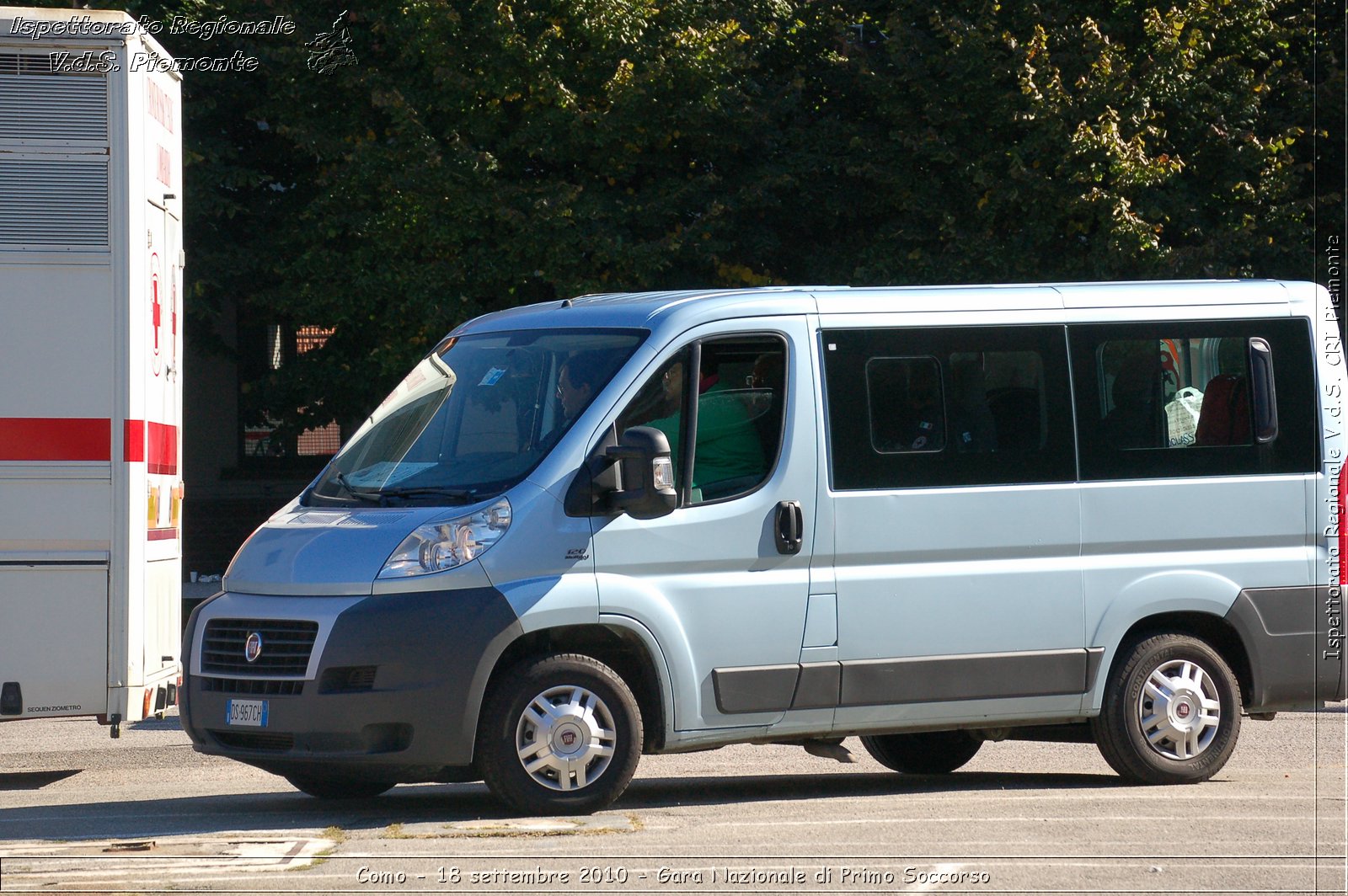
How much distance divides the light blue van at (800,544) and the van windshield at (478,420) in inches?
0.7

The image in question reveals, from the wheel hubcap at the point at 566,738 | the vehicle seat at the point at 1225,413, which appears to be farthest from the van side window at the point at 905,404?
the wheel hubcap at the point at 566,738

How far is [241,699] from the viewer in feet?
23.4

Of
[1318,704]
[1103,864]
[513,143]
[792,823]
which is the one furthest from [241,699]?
[513,143]

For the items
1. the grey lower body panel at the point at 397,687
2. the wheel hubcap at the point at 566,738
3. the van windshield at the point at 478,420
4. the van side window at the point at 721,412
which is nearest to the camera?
the grey lower body panel at the point at 397,687

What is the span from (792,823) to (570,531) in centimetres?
150

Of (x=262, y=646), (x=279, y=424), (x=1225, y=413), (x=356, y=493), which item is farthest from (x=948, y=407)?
(x=279, y=424)

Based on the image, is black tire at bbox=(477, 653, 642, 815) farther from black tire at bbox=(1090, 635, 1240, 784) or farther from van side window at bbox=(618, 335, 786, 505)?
black tire at bbox=(1090, 635, 1240, 784)

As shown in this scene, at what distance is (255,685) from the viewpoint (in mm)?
7133

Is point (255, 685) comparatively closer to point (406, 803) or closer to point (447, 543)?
point (447, 543)

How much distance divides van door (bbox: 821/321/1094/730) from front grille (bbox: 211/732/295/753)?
2.37 metres

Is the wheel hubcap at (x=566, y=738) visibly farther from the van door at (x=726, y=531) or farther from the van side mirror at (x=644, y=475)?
the van side mirror at (x=644, y=475)

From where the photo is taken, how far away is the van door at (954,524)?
25.2 ft

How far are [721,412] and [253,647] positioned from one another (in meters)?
2.20

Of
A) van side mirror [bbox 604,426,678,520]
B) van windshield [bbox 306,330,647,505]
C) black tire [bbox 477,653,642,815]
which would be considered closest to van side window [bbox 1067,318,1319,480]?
van side mirror [bbox 604,426,678,520]
